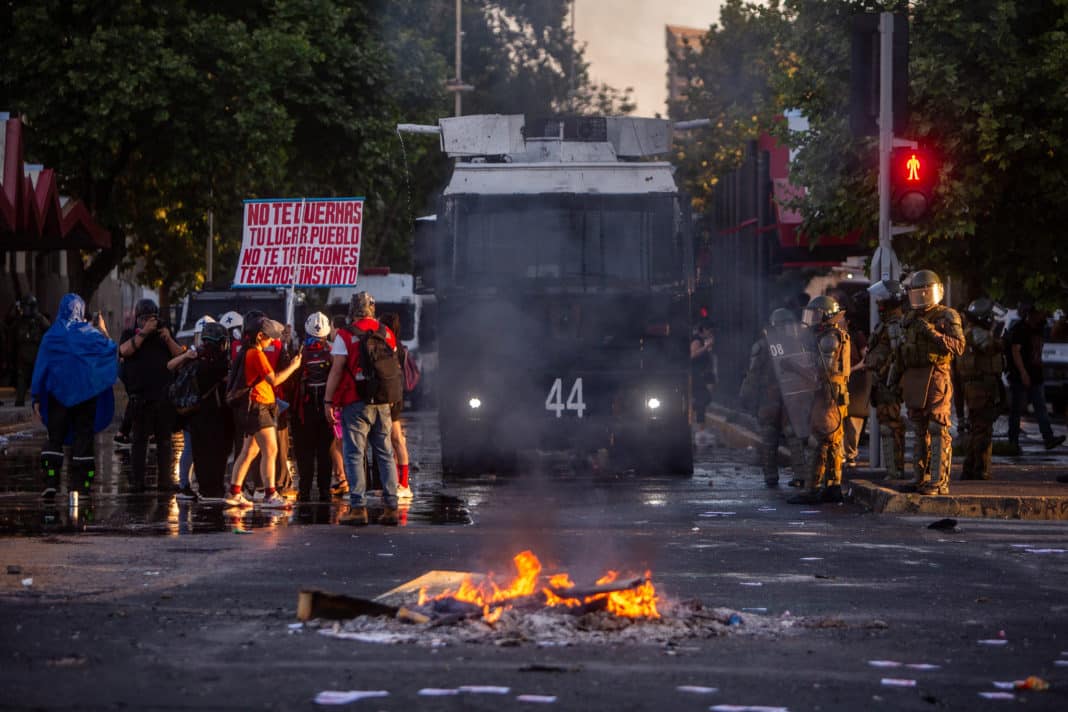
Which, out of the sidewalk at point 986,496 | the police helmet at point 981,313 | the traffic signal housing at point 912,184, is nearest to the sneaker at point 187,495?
the sidewalk at point 986,496

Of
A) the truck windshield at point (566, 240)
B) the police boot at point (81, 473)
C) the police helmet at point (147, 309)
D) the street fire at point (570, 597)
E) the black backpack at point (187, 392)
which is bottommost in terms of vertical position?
the street fire at point (570, 597)

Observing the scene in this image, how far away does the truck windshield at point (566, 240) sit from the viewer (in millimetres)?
17484

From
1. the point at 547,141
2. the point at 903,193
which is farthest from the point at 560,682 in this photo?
the point at 547,141

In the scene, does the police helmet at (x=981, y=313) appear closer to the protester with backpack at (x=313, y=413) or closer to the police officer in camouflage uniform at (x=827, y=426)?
the police officer in camouflage uniform at (x=827, y=426)

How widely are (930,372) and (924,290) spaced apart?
0.65 m

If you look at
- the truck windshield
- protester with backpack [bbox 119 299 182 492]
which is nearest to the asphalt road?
protester with backpack [bbox 119 299 182 492]

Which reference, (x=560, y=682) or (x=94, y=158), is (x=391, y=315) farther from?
(x=94, y=158)

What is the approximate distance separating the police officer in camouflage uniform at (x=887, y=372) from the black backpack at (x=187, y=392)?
19.0 feet

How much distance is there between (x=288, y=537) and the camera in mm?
12406

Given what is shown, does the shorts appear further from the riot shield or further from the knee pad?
the riot shield

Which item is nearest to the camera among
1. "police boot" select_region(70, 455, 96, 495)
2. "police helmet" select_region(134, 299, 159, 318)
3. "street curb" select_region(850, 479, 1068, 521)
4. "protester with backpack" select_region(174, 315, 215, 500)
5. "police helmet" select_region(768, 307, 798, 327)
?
"street curb" select_region(850, 479, 1068, 521)

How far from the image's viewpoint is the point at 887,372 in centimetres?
1617

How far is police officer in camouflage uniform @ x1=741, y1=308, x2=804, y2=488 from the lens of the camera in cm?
1688

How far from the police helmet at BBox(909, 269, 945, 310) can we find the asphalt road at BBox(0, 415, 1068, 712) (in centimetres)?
178
